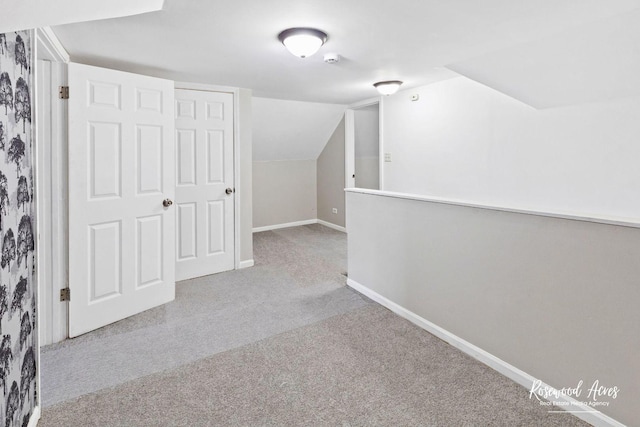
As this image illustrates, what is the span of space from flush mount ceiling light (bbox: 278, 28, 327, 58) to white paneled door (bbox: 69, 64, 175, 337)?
1276 millimetres

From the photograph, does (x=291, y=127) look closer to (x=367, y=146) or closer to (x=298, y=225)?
(x=367, y=146)

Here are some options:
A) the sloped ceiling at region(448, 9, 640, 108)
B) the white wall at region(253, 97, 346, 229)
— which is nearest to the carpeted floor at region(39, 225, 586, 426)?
the sloped ceiling at region(448, 9, 640, 108)

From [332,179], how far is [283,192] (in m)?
0.92

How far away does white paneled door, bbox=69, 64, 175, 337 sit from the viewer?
8.28 ft

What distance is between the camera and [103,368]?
2.13 metres

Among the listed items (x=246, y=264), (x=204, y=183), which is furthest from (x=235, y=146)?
(x=246, y=264)

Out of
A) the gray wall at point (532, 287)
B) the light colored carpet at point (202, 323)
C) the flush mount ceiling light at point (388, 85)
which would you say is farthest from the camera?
the flush mount ceiling light at point (388, 85)

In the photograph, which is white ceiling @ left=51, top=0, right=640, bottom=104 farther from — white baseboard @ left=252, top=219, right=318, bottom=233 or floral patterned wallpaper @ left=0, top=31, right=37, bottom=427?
white baseboard @ left=252, top=219, right=318, bottom=233

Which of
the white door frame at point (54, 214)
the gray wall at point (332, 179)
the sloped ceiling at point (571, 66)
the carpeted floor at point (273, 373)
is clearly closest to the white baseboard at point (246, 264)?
the carpeted floor at point (273, 373)

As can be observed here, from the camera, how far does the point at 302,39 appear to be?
7.51 feet

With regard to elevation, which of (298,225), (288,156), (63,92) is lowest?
(298,225)

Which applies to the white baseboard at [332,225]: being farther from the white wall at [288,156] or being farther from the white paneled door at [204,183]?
the white paneled door at [204,183]

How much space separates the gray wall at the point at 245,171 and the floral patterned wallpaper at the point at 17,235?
7.95 feet

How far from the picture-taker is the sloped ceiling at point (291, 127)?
5.11m
